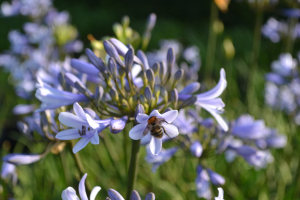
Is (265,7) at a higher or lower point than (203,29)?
higher

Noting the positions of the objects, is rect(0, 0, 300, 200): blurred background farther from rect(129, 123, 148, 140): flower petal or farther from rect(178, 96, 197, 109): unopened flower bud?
rect(178, 96, 197, 109): unopened flower bud

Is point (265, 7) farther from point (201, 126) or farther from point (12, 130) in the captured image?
point (12, 130)

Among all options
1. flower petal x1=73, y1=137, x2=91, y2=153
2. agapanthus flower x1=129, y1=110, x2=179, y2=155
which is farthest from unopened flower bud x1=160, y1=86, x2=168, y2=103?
flower petal x1=73, y1=137, x2=91, y2=153

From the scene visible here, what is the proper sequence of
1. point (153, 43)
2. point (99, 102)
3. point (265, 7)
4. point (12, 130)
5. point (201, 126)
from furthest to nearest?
point (153, 43) → point (12, 130) → point (265, 7) → point (201, 126) → point (99, 102)

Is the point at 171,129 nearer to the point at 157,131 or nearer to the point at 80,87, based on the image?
the point at 157,131

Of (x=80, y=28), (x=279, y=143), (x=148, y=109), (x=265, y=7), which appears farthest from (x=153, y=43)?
(x=148, y=109)

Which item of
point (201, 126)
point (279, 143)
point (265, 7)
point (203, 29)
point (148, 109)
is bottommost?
point (203, 29)

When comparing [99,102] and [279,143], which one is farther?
[279,143]

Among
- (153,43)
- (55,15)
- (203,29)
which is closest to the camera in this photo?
(55,15)
